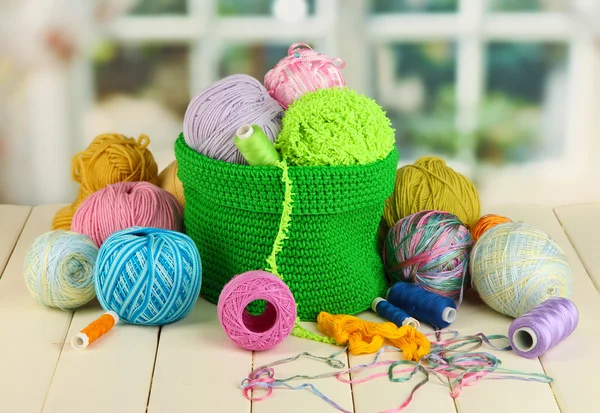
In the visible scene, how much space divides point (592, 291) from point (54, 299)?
39.8 inches

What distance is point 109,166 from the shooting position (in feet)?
6.93

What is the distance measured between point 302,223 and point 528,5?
3.74ft

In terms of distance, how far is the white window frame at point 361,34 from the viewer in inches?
98.6

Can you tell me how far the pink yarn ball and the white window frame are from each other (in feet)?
2.11

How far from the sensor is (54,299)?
1.80 metres

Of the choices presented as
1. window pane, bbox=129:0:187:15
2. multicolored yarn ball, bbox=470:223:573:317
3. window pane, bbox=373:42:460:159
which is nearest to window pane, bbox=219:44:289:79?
window pane, bbox=129:0:187:15

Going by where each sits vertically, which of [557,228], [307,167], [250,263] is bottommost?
[557,228]

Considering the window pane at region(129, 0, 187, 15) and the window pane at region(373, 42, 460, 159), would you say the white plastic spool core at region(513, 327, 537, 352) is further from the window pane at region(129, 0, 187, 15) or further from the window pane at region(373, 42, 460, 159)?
the window pane at region(129, 0, 187, 15)

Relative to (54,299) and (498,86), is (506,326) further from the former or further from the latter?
(498,86)

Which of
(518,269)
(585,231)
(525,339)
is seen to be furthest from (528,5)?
(525,339)

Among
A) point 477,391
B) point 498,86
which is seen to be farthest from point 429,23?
point 477,391

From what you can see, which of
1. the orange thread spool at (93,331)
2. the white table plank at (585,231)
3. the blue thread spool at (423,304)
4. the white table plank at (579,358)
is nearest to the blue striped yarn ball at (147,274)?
the orange thread spool at (93,331)

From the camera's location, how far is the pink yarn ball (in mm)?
1918

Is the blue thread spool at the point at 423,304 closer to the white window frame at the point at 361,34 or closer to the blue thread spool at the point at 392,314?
the blue thread spool at the point at 392,314
